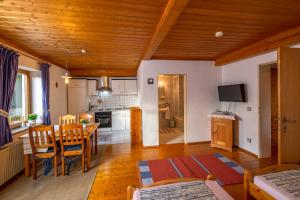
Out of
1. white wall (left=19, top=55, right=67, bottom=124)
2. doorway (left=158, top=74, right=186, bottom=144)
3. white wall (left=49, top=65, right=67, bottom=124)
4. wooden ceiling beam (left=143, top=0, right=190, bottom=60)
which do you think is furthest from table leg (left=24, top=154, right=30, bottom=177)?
doorway (left=158, top=74, right=186, bottom=144)

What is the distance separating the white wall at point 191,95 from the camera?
411 cm

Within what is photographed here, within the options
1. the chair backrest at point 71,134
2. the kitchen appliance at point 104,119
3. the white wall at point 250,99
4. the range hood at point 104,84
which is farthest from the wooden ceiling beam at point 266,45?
the kitchen appliance at point 104,119

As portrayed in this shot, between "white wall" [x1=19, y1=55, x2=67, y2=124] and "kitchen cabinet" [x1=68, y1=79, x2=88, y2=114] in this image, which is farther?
"kitchen cabinet" [x1=68, y1=79, x2=88, y2=114]

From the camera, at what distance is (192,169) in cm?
281

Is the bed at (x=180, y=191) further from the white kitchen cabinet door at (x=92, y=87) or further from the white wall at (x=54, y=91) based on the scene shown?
the white kitchen cabinet door at (x=92, y=87)

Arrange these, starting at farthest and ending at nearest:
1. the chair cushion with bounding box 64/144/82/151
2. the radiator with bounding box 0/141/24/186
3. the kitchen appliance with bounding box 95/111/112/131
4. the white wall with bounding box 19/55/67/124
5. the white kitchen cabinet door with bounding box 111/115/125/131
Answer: the white kitchen cabinet door with bounding box 111/115/125/131
the kitchen appliance with bounding box 95/111/112/131
the white wall with bounding box 19/55/67/124
the chair cushion with bounding box 64/144/82/151
the radiator with bounding box 0/141/24/186

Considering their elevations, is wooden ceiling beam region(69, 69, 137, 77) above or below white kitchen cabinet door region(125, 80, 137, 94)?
above

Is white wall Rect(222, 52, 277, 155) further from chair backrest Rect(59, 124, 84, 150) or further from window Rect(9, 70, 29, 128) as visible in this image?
window Rect(9, 70, 29, 128)

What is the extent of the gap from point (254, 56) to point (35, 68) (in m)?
5.01

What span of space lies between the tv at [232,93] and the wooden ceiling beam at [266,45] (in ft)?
2.17

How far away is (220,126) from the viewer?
3.92m

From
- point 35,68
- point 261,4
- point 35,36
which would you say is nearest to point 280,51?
point 261,4

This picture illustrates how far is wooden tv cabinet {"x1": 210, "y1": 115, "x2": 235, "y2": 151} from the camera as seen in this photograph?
3.72 meters

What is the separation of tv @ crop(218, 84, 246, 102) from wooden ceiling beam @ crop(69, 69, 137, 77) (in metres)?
3.28
